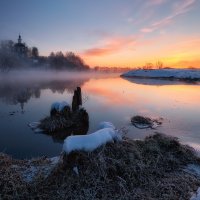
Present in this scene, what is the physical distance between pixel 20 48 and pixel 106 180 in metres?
129

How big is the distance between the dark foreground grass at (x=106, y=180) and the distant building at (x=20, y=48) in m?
125

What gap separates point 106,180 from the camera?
5723 mm

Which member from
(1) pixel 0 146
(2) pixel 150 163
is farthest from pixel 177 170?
(1) pixel 0 146

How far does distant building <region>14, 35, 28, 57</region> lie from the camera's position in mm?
122325

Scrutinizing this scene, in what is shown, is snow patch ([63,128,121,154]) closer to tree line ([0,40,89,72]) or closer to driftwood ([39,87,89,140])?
driftwood ([39,87,89,140])

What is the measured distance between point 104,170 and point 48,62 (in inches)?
5892

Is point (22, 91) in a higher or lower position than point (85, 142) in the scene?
lower

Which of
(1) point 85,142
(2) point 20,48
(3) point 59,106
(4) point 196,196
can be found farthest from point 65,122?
(2) point 20,48

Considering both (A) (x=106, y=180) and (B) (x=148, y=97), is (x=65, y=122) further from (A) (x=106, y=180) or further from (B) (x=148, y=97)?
(B) (x=148, y=97)

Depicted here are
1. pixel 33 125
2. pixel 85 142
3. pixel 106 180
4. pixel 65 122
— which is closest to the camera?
pixel 106 180

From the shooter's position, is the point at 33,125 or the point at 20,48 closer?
the point at 33,125

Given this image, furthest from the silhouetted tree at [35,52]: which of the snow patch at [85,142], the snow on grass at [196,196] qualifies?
the snow on grass at [196,196]

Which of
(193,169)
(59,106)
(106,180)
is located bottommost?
→ (193,169)

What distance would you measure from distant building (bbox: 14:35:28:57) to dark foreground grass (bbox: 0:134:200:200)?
410ft
